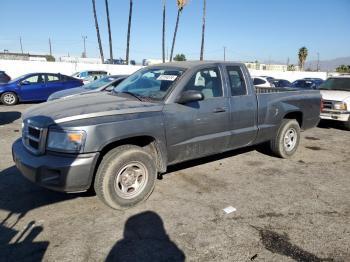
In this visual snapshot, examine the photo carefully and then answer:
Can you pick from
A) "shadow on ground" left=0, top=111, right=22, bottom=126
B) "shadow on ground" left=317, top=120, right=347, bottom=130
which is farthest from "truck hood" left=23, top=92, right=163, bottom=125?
"shadow on ground" left=317, top=120, right=347, bottom=130

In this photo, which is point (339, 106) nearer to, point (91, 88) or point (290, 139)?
point (290, 139)

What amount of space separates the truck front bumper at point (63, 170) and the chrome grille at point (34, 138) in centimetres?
10

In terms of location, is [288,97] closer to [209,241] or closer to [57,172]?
[209,241]

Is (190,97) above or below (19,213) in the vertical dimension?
above

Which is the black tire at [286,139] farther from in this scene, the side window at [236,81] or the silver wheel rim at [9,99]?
the silver wheel rim at [9,99]

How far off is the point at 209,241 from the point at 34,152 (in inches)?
88.4

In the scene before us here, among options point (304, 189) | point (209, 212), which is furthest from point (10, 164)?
point (304, 189)

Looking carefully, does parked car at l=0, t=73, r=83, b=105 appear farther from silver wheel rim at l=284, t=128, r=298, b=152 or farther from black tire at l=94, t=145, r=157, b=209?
black tire at l=94, t=145, r=157, b=209

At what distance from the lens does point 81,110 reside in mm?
3826

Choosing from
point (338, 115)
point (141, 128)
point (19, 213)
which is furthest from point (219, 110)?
point (338, 115)

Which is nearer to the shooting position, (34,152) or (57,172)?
(57,172)

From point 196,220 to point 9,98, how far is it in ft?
43.2

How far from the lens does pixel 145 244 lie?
331cm

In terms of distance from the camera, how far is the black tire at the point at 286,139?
20.4ft
